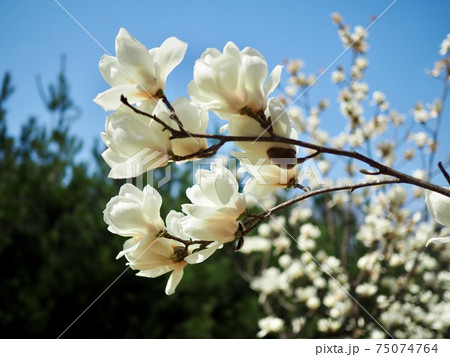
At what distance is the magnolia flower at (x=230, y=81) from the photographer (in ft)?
1.19

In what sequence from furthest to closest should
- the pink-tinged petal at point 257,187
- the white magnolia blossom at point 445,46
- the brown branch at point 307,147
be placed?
the white magnolia blossom at point 445,46
the pink-tinged petal at point 257,187
the brown branch at point 307,147

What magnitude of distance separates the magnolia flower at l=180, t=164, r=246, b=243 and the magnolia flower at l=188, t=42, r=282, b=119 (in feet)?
0.19

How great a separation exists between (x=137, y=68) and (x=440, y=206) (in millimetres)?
299

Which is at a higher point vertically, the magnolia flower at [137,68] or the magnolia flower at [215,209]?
the magnolia flower at [137,68]

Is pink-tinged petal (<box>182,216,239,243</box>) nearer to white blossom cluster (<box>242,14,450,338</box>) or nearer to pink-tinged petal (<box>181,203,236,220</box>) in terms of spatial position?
pink-tinged petal (<box>181,203,236,220</box>)

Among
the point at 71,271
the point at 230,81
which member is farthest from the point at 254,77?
the point at 71,271

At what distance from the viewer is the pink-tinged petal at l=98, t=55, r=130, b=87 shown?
0.41 m

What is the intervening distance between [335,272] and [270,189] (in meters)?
1.86

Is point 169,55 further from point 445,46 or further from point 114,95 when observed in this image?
point 445,46

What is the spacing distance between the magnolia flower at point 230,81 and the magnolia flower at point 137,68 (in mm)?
53

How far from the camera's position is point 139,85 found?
1.32 feet

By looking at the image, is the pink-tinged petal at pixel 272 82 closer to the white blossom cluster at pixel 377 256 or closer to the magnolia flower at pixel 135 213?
the magnolia flower at pixel 135 213

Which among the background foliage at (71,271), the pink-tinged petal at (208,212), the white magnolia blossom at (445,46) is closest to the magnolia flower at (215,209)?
the pink-tinged petal at (208,212)
